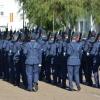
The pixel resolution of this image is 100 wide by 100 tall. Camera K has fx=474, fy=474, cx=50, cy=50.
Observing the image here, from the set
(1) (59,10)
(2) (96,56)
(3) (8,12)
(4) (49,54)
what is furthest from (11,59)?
(3) (8,12)

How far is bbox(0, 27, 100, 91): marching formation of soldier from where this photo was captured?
1520 centimetres

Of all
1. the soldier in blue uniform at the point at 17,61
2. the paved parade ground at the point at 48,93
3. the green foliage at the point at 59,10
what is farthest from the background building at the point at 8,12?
the paved parade ground at the point at 48,93

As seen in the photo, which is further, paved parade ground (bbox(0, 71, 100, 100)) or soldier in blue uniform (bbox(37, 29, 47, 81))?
soldier in blue uniform (bbox(37, 29, 47, 81))

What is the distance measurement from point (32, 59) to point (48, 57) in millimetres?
2703

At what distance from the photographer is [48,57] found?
17.8 m

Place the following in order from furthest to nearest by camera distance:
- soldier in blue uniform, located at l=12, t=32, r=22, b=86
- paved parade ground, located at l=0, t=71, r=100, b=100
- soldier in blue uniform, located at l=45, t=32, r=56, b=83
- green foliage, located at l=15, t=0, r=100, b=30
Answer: green foliage, located at l=15, t=0, r=100, b=30 < soldier in blue uniform, located at l=45, t=32, r=56, b=83 < soldier in blue uniform, located at l=12, t=32, r=22, b=86 < paved parade ground, located at l=0, t=71, r=100, b=100

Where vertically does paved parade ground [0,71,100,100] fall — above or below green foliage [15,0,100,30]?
below

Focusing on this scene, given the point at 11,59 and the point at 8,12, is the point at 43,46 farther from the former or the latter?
the point at 8,12

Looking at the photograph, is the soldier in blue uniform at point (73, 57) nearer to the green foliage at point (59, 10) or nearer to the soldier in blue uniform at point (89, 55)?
the soldier in blue uniform at point (89, 55)

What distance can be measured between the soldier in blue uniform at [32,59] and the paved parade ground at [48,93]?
1.48 ft

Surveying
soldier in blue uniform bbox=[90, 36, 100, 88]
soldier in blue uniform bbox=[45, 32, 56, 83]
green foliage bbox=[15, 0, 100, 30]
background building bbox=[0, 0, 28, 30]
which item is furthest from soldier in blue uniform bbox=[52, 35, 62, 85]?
background building bbox=[0, 0, 28, 30]

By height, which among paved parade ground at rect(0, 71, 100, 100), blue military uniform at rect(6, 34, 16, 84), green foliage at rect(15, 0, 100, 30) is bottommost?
paved parade ground at rect(0, 71, 100, 100)

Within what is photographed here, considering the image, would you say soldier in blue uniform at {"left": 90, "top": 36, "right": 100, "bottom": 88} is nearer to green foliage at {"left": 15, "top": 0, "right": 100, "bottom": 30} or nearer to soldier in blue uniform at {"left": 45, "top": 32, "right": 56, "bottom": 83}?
soldier in blue uniform at {"left": 45, "top": 32, "right": 56, "bottom": 83}

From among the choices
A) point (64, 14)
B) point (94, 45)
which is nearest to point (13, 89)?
point (94, 45)
